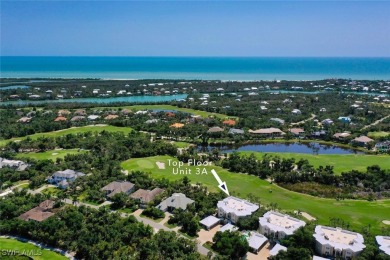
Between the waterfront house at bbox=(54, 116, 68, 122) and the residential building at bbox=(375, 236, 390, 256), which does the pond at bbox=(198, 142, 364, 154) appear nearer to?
the residential building at bbox=(375, 236, 390, 256)

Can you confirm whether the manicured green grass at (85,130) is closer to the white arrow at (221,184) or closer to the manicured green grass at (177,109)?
the manicured green grass at (177,109)

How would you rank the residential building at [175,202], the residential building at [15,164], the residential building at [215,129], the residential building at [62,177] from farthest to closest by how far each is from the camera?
the residential building at [215,129] → the residential building at [15,164] → the residential building at [62,177] → the residential building at [175,202]

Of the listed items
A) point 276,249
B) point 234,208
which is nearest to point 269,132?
point 234,208

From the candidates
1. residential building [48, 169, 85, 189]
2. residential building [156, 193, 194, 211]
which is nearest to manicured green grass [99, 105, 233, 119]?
residential building [48, 169, 85, 189]

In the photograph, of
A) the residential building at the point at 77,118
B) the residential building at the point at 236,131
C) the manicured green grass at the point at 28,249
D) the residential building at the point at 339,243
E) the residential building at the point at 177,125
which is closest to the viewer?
the residential building at the point at 339,243

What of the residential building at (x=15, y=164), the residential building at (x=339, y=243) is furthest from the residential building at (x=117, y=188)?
the residential building at (x=339, y=243)

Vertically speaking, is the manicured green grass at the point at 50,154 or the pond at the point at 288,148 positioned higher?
the manicured green grass at the point at 50,154
